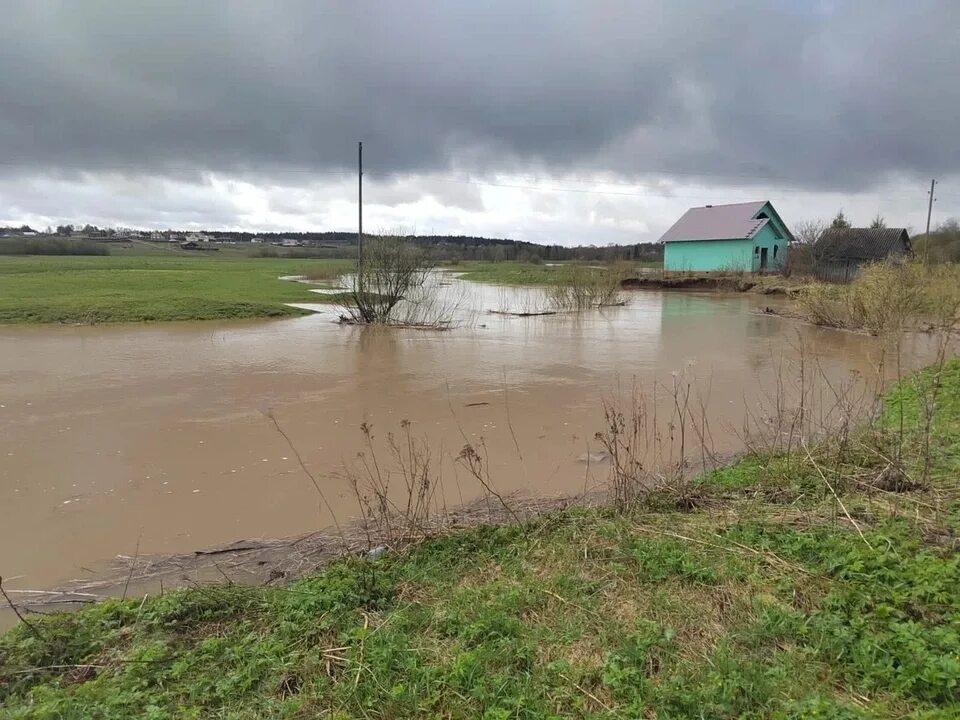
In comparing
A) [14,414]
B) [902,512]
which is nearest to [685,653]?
[902,512]

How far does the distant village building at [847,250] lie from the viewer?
39.2 meters

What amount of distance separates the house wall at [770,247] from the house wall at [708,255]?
0.47 metres

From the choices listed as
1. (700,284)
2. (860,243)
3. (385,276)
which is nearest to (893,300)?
(385,276)

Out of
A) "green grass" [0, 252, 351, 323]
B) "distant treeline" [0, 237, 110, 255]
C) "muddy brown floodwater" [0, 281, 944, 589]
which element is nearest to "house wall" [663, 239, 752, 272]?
"muddy brown floodwater" [0, 281, 944, 589]

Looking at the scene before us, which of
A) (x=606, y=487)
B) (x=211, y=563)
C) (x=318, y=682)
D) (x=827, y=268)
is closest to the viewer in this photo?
(x=318, y=682)

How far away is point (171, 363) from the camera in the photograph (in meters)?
13.8

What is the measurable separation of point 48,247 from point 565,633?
266ft

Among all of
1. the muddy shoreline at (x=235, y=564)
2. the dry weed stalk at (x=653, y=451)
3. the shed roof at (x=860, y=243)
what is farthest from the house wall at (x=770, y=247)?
the muddy shoreline at (x=235, y=564)

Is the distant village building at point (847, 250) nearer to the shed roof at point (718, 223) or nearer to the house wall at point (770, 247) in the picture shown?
the house wall at point (770, 247)

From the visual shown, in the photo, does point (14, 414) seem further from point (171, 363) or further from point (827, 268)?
point (827, 268)

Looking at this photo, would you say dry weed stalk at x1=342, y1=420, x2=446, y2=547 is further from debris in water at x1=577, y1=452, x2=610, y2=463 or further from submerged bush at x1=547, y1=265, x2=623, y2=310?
submerged bush at x1=547, y1=265, x2=623, y2=310

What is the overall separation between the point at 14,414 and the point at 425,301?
14.0 metres

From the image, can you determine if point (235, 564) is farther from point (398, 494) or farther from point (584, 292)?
point (584, 292)

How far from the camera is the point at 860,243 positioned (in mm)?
40562
